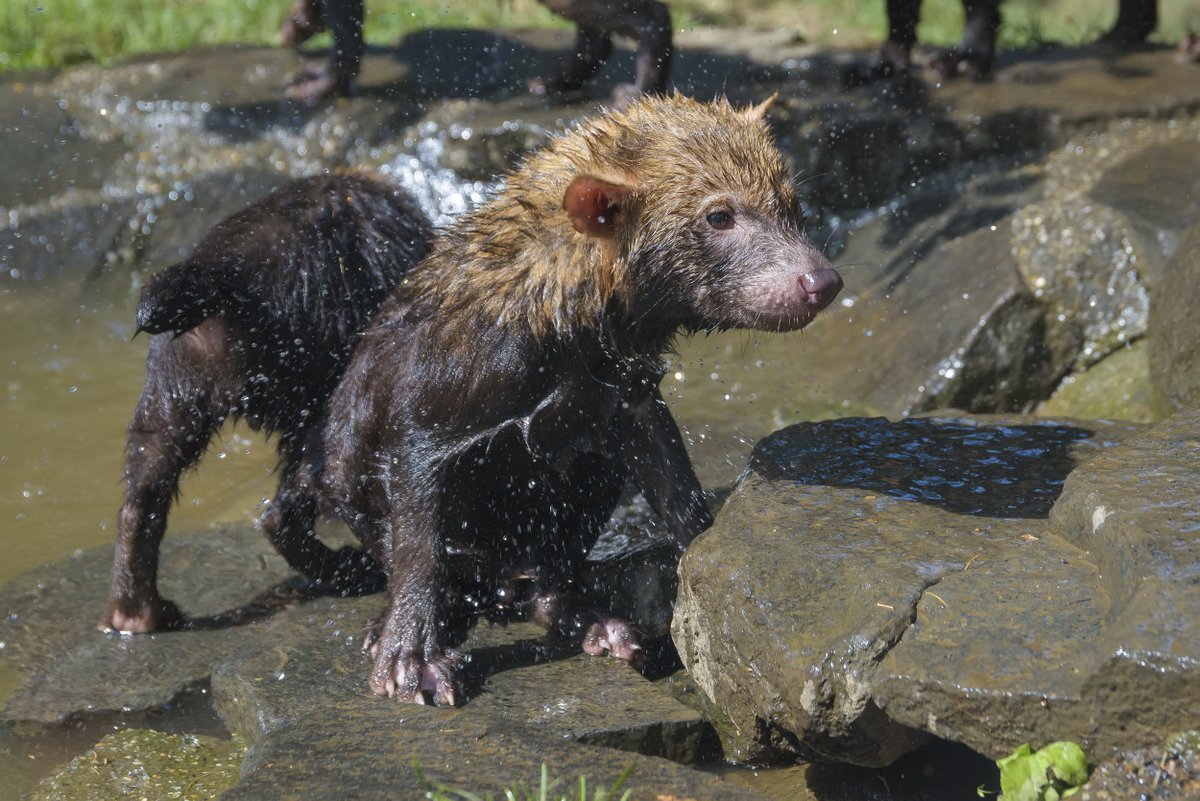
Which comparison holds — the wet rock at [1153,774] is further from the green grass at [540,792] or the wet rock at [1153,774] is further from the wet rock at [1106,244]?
the wet rock at [1106,244]

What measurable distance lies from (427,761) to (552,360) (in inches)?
49.4

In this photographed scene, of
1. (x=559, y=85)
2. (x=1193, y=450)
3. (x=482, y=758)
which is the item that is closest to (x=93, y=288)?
(x=559, y=85)

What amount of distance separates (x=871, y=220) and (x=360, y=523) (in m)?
4.15

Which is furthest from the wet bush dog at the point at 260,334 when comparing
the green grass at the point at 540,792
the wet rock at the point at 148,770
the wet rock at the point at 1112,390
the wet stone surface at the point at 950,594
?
the wet rock at the point at 1112,390

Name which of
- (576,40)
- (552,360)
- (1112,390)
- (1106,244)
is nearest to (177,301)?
(552,360)

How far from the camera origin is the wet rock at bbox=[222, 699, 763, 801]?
11.3ft

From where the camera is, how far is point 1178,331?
5367mm

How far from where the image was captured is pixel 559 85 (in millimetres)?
8422

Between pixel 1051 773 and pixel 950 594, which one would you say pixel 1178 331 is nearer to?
pixel 950 594

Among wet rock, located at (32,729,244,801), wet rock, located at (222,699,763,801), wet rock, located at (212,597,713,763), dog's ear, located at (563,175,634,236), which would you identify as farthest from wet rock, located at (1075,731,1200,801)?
wet rock, located at (32,729,244,801)


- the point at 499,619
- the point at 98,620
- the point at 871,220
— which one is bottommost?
the point at 98,620

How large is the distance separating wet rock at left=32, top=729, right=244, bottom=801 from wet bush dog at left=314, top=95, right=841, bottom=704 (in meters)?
0.56

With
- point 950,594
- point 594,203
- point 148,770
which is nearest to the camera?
point 950,594

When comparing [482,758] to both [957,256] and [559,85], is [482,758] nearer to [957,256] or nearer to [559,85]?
[957,256]
